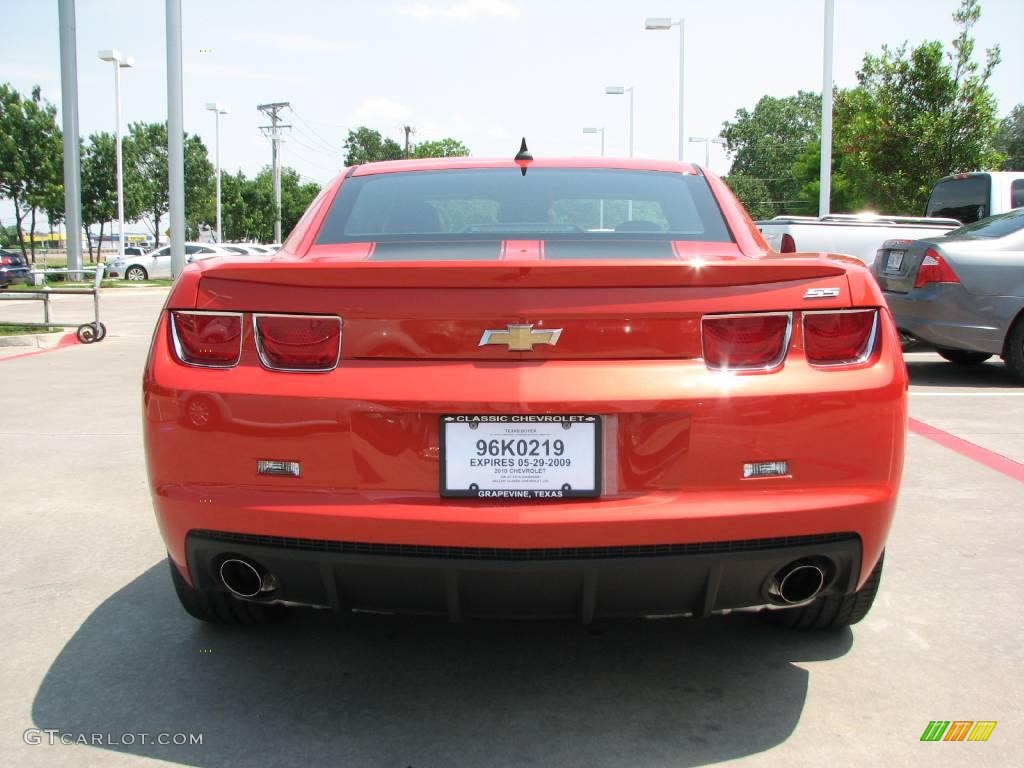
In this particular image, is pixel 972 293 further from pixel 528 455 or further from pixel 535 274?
pixel 528 455

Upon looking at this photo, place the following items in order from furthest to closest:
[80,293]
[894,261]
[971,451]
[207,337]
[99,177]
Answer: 1. [99,177]
2. [80,293]
3. [894,261]
4. [971,451]
5. [207,337]

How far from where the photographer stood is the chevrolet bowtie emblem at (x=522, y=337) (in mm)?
2590

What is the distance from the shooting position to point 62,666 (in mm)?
3221

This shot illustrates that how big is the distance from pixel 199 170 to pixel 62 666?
58.9 meters

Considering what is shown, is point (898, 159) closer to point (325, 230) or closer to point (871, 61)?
point (871, 61)

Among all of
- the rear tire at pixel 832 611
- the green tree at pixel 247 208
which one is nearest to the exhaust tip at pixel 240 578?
the rear tire at pixel 832 611

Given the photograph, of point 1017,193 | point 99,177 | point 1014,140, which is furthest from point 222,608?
point 1014,140

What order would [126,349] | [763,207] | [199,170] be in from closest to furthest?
[126,349] < [199,170] < [763,207]

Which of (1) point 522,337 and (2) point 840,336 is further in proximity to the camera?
(2) point 840,336

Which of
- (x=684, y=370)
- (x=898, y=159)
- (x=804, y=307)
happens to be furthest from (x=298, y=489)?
(x=898, y=159)

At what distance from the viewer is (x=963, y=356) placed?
432 inches

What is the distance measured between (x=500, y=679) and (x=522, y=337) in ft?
3.76

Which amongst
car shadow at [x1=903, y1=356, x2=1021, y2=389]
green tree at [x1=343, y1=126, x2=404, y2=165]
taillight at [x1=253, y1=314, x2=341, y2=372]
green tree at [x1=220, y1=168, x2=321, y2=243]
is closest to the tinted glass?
car shadow at [x1=903, y1=356, x2=1021, y2=389]

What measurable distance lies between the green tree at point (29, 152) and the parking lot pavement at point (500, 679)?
40209 mm
